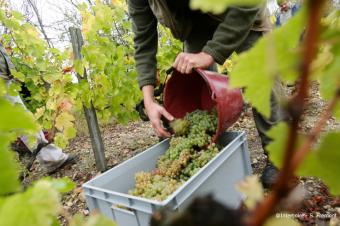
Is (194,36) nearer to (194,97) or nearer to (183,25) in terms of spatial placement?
(183,25)

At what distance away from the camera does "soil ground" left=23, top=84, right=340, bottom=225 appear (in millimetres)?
1613

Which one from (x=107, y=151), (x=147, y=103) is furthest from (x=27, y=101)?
(x=147, y=103)

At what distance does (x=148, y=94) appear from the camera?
2035mm

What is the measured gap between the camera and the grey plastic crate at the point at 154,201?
3.70 feet

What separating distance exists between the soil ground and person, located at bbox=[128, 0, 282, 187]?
0.88 feet

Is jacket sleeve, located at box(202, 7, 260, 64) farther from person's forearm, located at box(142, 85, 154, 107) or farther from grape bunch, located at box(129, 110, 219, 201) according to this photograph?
person's forearm, located at box(142, 85, 154, 107)

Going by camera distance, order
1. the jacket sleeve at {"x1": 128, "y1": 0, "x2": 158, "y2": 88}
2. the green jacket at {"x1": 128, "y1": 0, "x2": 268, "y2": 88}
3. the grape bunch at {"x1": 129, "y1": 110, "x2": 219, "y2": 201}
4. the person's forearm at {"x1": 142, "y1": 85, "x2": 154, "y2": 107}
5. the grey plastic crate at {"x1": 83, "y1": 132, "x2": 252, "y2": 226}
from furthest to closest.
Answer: the jacket sleeve at {"x1": 128, "y1": 0, "x2": 158, "y2": 88} → the person's forearm at {"x1": 142, "y1": 85, "x2": 154, "y2": 107} → the green jacket at {"x1": 128, "y1": 0, "x2": 268, "y2": 88} → the grape bunch at {"x1": 129, "y1": 110, "x2": 219, "y2": 201} → the grey plastic crate at {"x1": 83, "y1": 132, "x2": 252, "y2": 226}

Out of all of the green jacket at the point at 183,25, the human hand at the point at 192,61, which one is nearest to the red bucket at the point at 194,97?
the human hand at the point at 192,61

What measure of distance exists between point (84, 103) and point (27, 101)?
5.98 ft

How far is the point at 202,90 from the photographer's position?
2.15 m

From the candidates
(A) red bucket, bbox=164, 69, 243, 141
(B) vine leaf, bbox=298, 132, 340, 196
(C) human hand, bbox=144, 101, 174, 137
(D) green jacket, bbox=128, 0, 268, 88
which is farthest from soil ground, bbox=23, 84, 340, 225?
(C) human hand, bbox=144, 101, 174, 137

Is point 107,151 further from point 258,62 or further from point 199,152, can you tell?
point 258,62

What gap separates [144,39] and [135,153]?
62.0 inches

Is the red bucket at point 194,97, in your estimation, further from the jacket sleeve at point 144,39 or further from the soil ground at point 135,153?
the soil ground at point 135,153
